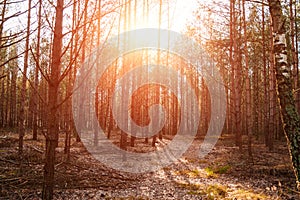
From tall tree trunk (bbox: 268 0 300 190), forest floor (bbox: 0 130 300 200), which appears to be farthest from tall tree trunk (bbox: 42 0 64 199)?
tall tree trunk (bbox: 268 0 300 190)

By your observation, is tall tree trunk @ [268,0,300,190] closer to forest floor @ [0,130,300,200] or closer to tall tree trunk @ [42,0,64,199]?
forest floor @ [0,130,300,200]

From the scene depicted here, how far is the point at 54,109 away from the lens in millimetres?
3543

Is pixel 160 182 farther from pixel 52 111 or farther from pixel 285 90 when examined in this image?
pixel 52 111

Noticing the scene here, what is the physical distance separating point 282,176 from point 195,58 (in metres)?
26.5

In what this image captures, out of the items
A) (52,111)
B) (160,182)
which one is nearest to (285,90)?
(52,111)

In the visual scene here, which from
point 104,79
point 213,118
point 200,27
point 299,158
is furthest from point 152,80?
point 299,158

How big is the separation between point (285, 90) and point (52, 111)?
160 inches

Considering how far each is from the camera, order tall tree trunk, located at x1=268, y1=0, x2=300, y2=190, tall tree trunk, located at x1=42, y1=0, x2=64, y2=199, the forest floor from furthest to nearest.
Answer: the forest floor
tall tree trunk, located at x1=268, y1=0, x2=300, y2=190
tall tree trunk, located at x1=42, y1=0, x2=64, y2=199

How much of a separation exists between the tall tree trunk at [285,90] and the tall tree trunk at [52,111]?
3.88 meters

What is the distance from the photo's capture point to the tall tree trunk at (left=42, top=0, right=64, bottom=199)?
347 centimetres

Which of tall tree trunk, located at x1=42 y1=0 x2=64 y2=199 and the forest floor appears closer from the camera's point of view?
tall tree trunk, located at x1=42 y1=0 x2=64 y2=199

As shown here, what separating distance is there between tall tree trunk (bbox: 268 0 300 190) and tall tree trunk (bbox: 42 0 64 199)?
3.88 meters

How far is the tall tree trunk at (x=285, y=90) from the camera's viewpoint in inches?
189

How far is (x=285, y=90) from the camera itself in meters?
5.00
